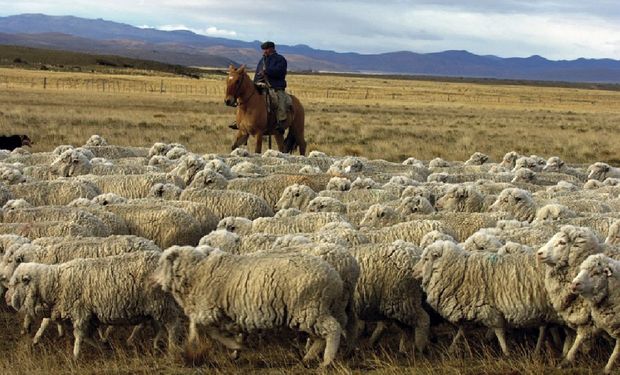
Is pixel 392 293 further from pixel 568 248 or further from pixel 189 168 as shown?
pixel 189 168

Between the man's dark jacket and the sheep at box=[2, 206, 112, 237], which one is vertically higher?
the man's dark jacket

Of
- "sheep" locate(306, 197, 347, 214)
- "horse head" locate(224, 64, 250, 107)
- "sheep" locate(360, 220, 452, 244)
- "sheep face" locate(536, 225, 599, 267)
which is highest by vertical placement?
"horse head" locate(224, 64, 250, 107)

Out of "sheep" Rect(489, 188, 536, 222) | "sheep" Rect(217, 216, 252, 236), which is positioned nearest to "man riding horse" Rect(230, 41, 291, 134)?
"sheep" Rect(489, 188, 536, 222)

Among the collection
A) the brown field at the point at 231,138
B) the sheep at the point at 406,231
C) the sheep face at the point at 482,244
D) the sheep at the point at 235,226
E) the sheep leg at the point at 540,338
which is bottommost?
the brown field at the point at 231,138

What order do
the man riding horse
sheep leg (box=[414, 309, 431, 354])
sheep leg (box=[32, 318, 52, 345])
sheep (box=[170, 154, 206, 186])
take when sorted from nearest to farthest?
sheep leg (box=[414, 309, 431, 354])
sheep leg (box=[32, 318, 52, 345])
sheep (box=[170, 154, 206, 186])
the man riding horse

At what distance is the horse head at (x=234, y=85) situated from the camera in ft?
64.6

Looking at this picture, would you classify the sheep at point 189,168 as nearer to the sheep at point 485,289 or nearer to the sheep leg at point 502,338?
the sheep at point 485,289

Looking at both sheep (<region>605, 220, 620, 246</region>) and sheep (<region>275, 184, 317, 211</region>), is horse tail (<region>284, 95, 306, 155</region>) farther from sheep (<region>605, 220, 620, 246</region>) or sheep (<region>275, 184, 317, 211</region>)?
sheep (<region>605, 220, 620, 246</region>)

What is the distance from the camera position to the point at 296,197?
11.9 m

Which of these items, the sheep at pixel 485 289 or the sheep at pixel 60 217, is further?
the sheep at pixel 60 217

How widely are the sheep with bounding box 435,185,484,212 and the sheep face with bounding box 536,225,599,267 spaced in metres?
4.46

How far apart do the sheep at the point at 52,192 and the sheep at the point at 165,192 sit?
931 millimetres

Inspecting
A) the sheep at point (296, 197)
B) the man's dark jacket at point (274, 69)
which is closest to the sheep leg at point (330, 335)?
the sheep at point (296, 197)

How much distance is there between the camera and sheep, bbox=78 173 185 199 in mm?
12523
